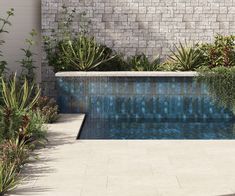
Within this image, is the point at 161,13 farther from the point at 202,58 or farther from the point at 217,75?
the point at 217,75

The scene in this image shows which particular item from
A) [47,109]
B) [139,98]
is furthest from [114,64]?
[47,109]

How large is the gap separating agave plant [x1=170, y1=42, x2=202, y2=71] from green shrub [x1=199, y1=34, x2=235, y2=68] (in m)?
0.19

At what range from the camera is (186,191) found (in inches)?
261

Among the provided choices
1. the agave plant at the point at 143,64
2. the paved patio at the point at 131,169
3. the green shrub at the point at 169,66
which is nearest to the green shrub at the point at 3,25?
the agave plant at the point at 143,64

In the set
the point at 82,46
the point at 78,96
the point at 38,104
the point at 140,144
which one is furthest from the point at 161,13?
the point at 140,144

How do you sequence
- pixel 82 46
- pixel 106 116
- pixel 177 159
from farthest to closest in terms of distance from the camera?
1. pixel 82 46
2. pixel 106 116
3. pixel 177 159

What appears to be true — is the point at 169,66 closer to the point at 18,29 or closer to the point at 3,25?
the point at 18,29

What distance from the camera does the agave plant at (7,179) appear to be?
6.55 metres

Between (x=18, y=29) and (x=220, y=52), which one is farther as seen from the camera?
(x=18, y=29)

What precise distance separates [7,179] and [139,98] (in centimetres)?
727

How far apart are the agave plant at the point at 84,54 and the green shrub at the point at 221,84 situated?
255 cm

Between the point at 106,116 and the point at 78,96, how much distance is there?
2.61 ft

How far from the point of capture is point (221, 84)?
43.4 feet

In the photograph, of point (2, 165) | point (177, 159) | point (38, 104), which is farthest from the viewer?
point (38, 104)
